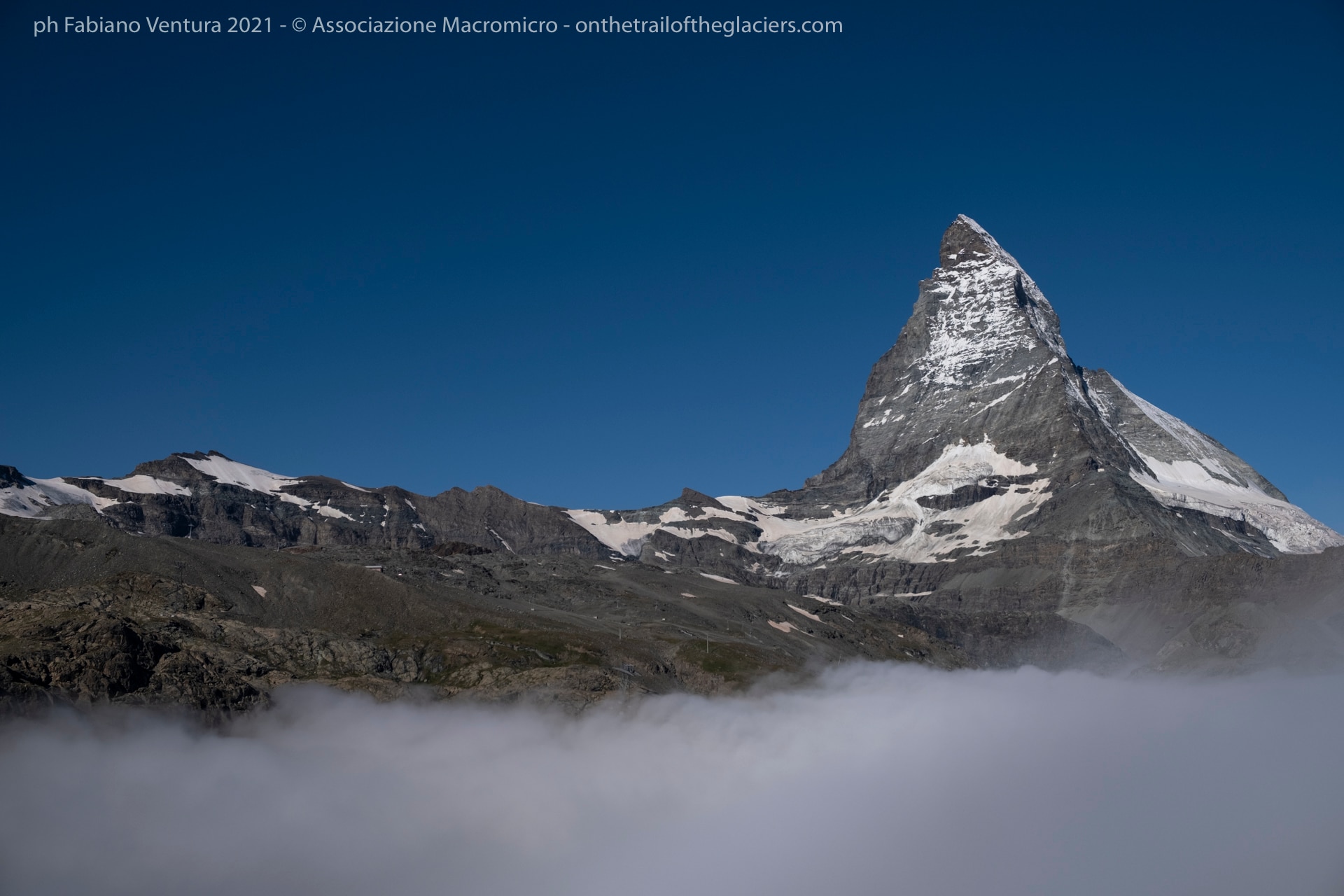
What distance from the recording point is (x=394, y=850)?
18925 cm

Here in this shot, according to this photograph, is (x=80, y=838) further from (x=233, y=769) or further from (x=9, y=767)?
(x=233, y=769)

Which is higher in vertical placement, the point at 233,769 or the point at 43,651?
the point at 43,651

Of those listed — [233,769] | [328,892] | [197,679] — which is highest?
[197,679]

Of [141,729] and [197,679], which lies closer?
[141,729]

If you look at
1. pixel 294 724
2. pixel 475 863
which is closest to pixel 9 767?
pixel 294 724

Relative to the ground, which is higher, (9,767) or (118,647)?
(118,647)

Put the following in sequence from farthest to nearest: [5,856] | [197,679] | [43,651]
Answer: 1. [197,679]
2. [43,651]
3. [5,856]

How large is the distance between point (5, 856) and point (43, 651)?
2794cm

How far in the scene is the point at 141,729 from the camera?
17412 cm

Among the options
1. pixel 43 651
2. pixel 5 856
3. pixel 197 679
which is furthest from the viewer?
pixel 197 679

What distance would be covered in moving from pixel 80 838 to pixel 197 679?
106 feet

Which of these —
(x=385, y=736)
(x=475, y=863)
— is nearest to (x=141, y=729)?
(x=385, y=736)

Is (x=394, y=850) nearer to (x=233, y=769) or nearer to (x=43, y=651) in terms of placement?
(x=233, y=769)

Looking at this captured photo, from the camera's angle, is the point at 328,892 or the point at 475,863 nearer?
the point at 328,892
